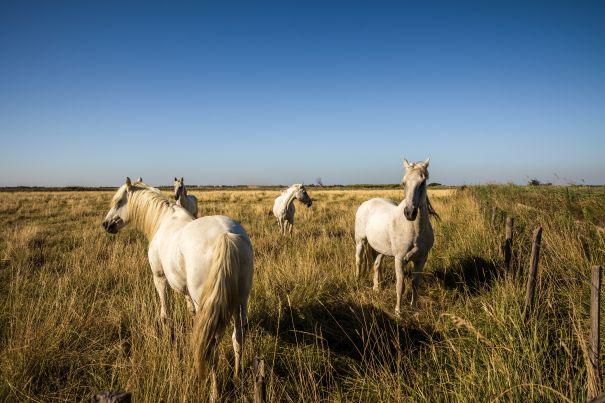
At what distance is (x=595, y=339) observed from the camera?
1951 millimetres

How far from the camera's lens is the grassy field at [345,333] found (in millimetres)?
2326

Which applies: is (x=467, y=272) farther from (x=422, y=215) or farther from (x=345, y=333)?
(x=345, y=333)

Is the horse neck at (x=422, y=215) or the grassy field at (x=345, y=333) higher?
the horse neck at (x=422, y=215)

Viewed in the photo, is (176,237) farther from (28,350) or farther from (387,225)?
(387,225)

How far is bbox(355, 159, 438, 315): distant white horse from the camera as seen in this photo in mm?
3797

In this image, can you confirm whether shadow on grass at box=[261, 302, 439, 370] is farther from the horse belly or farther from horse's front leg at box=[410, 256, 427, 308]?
the horse belly

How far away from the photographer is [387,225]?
473 cm

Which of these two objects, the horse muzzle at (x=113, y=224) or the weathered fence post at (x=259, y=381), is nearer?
the weathered fence post at (x=259, y=381)

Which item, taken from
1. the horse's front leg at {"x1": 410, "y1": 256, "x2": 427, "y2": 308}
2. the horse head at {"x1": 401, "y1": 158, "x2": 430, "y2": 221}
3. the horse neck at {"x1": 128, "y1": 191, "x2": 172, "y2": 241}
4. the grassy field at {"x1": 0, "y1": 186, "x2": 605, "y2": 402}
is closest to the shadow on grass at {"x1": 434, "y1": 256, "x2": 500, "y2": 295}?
the grassy field at {"x1": 0, "y1": 186, "x2": 605, "y2": 402}

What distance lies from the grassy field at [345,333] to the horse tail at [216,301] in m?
0.18

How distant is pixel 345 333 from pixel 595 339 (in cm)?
201

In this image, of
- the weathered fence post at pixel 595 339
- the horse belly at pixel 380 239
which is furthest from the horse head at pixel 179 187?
the weathered fence post at pixel 595 339

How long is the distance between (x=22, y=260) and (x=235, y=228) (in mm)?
7335

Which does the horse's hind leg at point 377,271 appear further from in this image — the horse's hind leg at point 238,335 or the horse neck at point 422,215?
the horse's hind leg at point 238,335
